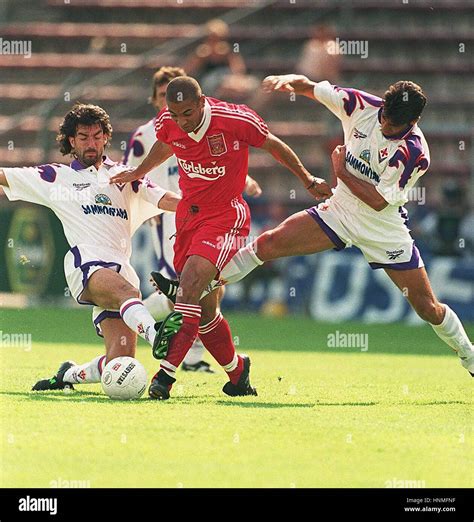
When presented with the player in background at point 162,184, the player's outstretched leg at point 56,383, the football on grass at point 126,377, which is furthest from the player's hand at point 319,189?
the player in background at point 162,184

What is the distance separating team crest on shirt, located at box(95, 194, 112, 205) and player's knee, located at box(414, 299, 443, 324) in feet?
8.11

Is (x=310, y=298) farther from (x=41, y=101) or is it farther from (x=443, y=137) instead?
(x=41, y=101)

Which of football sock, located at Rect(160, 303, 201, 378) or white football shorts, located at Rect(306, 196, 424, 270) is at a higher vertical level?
white football shorts, located at Rect(306, 196, 424, 270)

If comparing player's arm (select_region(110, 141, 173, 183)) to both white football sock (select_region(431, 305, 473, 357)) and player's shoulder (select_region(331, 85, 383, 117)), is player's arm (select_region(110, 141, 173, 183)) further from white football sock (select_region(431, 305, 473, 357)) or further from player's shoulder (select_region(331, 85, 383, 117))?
white football sock (select_region(431, 305, 473, 357))

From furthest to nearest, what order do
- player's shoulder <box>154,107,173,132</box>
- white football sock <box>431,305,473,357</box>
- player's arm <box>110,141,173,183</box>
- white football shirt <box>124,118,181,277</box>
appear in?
1. white football shirt <box>124,118,181,277</box>
2. white football sock <box>431,305,473,357</box>
3. player's arm <box>110,141,173,183</box>
4. player's shoulder <box>154,107,173,132</box>

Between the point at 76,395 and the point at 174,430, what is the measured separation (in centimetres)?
180

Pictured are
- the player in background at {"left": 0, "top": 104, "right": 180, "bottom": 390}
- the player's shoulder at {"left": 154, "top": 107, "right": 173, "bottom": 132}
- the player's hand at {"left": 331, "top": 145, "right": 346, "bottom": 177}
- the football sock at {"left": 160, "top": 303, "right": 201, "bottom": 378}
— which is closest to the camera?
the football sock at {"left": 160, "top": 303, "right": 201, "bottom": 378}

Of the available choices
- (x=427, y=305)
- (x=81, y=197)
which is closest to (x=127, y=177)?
(x=81, y=197)

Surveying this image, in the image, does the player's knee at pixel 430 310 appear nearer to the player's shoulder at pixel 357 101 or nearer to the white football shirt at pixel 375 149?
the white football shirt at pixel 375 149

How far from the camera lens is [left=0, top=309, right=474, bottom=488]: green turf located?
615cm

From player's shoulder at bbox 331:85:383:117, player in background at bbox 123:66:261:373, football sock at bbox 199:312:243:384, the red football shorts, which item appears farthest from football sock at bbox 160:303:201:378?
player in background at bbox 123:66:261:373

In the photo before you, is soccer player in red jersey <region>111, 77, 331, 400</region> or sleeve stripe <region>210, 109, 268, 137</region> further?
sleeve stripe <region>210, 109, 268, 137</region>

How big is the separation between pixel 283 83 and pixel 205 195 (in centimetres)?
111

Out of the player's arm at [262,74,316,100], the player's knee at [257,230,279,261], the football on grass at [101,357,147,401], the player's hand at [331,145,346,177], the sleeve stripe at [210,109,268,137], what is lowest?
the football on grass at [101,357,147,401]
